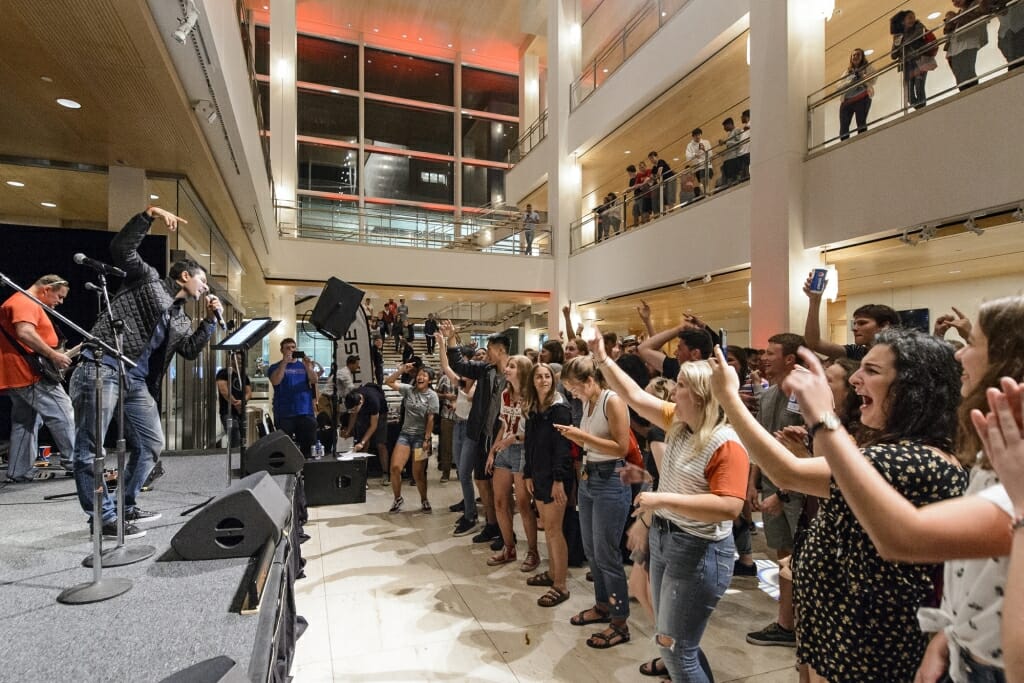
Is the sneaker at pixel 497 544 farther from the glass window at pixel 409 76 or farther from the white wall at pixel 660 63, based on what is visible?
the glass window at pixel 409 76

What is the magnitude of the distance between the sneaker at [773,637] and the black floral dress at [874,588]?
6.15ft

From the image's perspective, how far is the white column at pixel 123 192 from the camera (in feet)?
18.2

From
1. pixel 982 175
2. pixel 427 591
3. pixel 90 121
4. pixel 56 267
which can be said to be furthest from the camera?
pixel 56 267

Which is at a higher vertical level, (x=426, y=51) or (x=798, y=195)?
(x=426, y=51)

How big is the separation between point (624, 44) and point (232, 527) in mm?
12382

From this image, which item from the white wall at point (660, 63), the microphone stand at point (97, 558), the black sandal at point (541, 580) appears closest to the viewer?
the microphone stand at point (97, 558)

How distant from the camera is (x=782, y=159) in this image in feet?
23.6

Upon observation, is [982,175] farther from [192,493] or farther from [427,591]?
[192,493]

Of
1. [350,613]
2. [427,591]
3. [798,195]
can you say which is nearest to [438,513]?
[427,591]

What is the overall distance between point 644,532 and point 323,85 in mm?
21429

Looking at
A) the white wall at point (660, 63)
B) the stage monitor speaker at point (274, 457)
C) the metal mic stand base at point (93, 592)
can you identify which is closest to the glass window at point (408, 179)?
the white wall at point (660, 63)

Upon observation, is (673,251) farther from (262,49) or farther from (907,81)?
(262,49)

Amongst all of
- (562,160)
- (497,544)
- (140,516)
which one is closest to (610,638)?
(497,544)

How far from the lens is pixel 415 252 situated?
44.2ft
